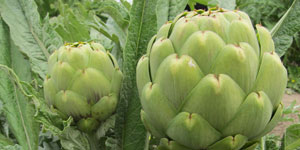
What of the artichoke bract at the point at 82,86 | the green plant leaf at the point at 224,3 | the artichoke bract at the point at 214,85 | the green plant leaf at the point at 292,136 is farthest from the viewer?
the green plant leaf at the point at 224,3

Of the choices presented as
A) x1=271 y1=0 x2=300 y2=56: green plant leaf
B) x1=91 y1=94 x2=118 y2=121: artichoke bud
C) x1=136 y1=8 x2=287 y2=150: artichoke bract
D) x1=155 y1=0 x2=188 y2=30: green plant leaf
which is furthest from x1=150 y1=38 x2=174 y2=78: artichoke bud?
x1=271 y1=0 x2=300 y2=56: green plant leaf

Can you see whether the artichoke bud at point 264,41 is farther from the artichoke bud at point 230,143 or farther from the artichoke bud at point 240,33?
the artichoke bud at point 230,143

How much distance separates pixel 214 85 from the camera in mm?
442

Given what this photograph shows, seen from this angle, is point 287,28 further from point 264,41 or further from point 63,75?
point 63,75

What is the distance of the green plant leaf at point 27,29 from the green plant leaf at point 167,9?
275 mm

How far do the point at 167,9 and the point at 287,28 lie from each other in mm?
267

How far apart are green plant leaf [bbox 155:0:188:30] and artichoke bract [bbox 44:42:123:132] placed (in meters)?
0.17

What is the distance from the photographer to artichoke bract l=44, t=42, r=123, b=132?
0.57 metres

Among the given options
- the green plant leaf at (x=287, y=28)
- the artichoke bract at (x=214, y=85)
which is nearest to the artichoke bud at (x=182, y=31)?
the artichoke bract at (x=214, y=85)

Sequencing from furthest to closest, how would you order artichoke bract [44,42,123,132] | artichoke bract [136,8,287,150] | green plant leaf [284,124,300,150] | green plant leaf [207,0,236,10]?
1. green plant leaf [207,0,236,10]
2. green plant leaf [284,124,300,150]
3. artichoke bract [44,42,123,132]
4. artichoke bract [136,8,287,150]

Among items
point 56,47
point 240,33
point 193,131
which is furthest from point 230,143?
point 56,47

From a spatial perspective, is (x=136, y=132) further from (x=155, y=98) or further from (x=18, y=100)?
(x=18, y=100)

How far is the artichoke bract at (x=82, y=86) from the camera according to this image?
0.57 metres

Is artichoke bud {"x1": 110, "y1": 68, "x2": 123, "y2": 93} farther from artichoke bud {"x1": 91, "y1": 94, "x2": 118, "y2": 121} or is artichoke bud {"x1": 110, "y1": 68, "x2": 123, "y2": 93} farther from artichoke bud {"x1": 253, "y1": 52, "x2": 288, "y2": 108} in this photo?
artichoke bud {"x1": 253, "y1": 52, "x2": 288, "y2": 108}
